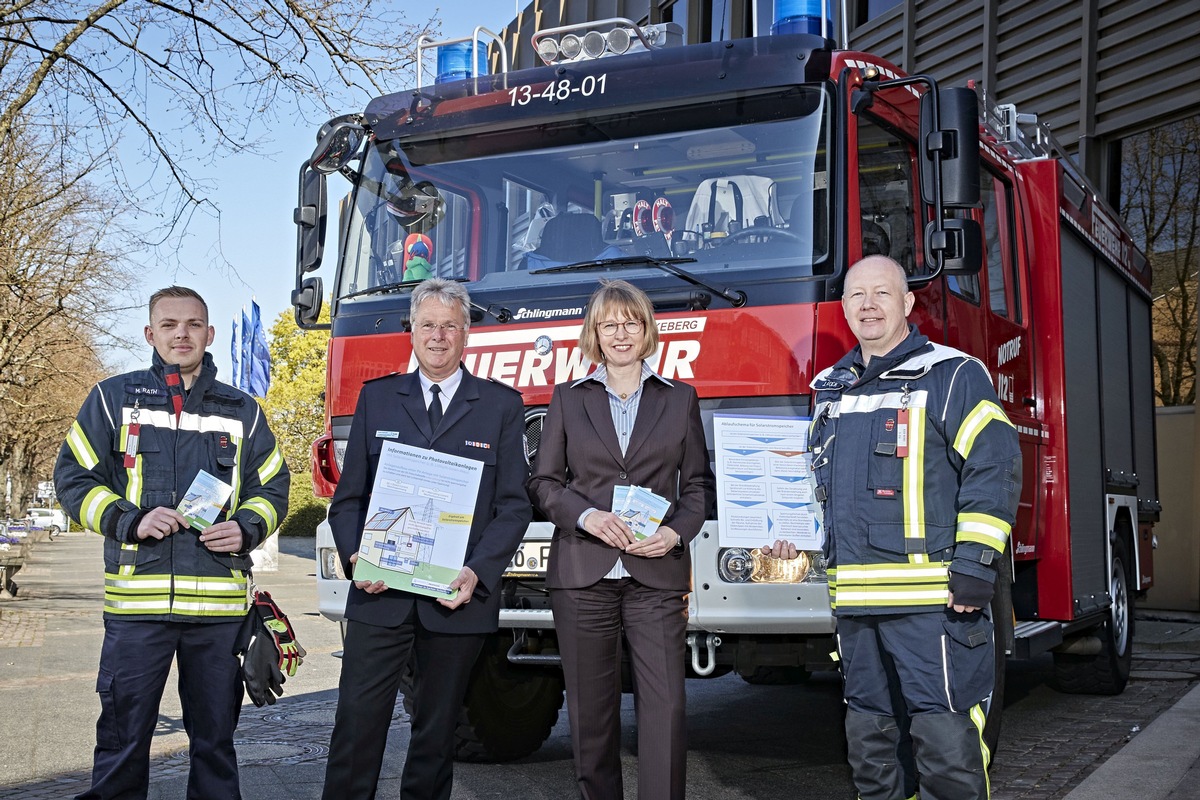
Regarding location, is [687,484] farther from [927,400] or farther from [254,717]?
[254,717]

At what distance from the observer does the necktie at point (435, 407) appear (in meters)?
4.23

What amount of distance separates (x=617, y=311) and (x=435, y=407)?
0.66 m

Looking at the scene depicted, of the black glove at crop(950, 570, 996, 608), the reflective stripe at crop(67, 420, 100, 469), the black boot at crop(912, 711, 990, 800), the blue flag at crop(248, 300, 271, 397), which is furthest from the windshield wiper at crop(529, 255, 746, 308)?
the blue flag at crop(248, 300, 271, 397)

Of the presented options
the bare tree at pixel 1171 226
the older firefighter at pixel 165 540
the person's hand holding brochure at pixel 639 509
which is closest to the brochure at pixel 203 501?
the older firefighter at pixel 165 540

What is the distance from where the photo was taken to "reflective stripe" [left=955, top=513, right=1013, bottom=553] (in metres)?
3.82

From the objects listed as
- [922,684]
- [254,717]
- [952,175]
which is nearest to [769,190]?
[952,175]

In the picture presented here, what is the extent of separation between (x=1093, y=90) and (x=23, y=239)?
2009 cm

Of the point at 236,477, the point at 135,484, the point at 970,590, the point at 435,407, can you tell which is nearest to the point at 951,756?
the point at 970,590

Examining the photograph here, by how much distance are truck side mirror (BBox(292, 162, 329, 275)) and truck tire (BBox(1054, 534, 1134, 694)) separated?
5066mm

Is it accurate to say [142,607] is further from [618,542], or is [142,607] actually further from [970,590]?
[970,590]

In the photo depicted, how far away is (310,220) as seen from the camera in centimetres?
614

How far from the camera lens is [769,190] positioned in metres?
5.27

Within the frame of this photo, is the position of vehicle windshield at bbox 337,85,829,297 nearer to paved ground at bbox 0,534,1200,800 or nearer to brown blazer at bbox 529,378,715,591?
brown blazer at bbox 529,378,715,591

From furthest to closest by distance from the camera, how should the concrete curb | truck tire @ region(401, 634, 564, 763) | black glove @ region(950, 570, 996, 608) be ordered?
truck tire @ region(401, 634, 564, 763) → the concrete curb → black glove @ region(950, 570, 996, 608)
